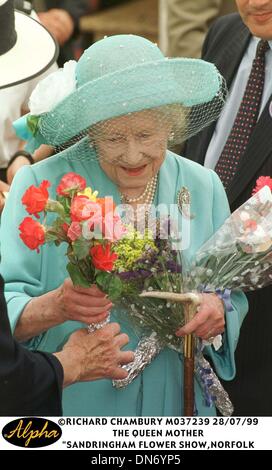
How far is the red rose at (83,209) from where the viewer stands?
3537mm

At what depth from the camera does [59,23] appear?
7.14 metres

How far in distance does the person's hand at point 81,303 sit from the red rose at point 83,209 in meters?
0.31

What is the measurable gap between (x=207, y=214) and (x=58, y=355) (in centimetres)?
69

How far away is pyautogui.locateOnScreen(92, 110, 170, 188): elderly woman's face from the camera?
12.9ft

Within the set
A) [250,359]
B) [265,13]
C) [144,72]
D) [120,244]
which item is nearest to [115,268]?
[120,244]

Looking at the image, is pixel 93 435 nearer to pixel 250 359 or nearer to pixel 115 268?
pixel 115 268

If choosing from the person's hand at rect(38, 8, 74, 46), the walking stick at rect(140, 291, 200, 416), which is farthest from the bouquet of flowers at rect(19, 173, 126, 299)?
the person's hand at rect(38, 8, 74, 46)

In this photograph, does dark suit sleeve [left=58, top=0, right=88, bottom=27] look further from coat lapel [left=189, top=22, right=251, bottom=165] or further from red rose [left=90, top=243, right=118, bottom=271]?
red rose [left=90, top=243, right=118, bottom=271]

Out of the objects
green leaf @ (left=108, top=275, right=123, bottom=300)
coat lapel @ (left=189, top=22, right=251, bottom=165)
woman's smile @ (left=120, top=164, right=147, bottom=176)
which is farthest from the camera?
coat lapel @ (left=189, top=22, right=251, bottom=165)

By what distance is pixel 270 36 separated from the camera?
16.0ft

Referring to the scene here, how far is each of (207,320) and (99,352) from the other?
0.35m

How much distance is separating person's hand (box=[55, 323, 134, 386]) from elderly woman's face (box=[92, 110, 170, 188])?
50 centimetres

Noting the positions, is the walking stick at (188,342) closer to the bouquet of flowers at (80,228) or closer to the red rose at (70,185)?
the bouquet of flowers at (80,228)

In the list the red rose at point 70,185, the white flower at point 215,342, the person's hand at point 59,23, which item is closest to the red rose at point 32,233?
the red rose at point 70,185
